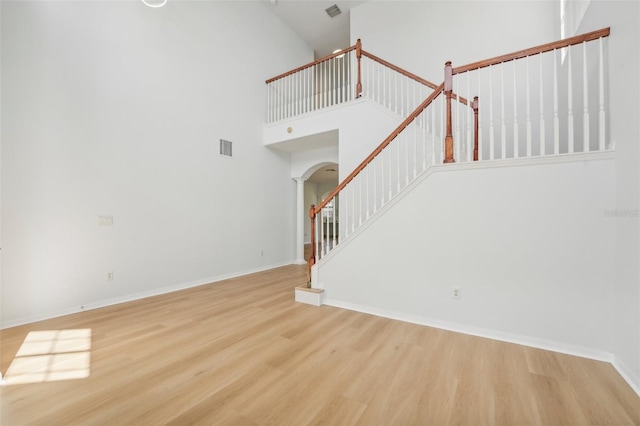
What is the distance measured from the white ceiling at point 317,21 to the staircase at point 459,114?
1.74 metres

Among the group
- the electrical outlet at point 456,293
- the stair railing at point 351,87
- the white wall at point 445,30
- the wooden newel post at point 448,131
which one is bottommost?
the electrical outlet at point 456,293

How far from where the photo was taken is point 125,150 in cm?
364

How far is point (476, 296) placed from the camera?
2.56 m

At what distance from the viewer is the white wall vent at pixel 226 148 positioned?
4.98 metres

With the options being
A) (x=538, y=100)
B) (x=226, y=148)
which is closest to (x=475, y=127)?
(x=538, y=100)

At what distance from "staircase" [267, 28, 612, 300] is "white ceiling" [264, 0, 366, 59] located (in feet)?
5.70

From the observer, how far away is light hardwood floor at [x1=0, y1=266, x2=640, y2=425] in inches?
59.2

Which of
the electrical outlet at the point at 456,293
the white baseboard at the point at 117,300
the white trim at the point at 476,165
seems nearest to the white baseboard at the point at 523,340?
the electrical outlet at the point at 456,293

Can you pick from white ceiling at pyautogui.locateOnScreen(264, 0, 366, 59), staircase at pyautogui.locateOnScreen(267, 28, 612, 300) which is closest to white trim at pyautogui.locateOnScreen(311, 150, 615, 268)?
staircase at pyautogui.locateOnScreen(267, 28, 612, 300)

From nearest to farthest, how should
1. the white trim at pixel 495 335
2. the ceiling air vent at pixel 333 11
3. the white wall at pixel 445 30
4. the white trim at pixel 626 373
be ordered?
the white trim at pixel 626 373 → the white trim at pixel 495 335 → the white wall at pixel 445 30 → the ceiling air vent at pixel 333 11

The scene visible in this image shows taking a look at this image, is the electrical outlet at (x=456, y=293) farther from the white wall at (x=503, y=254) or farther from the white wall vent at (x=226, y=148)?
the white wall vent at (x=226, y=148)

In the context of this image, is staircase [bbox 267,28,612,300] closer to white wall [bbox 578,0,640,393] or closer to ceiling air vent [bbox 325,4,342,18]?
white wall [bbox 578,0,640,393]

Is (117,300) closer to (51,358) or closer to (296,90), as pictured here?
(51,358)

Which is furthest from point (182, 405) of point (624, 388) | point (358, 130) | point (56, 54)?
point (358, 130)
